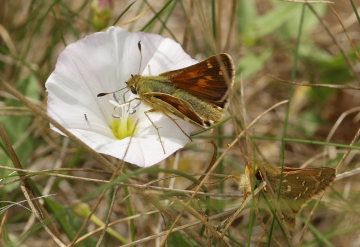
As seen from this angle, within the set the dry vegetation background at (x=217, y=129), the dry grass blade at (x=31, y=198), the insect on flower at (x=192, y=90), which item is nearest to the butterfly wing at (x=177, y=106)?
the insect on flower at (x=192, y=90)

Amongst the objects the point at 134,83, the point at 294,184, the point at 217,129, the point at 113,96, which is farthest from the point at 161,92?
the point at 217,129

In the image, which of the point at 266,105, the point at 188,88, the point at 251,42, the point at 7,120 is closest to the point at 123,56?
the point at 188,88

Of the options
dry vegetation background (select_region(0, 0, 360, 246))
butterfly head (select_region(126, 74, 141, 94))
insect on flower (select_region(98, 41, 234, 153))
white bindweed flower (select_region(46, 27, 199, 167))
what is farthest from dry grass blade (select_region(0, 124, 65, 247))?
butterfly head (select_region(126, 74, 141, 94))

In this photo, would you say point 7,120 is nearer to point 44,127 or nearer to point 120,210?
point 44,127

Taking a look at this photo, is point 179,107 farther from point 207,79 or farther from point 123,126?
point 123,126

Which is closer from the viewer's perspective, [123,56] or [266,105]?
[123,56]

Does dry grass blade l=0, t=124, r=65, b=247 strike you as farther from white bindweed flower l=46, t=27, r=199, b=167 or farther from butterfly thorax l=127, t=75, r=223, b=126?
butterfly thorax l=127, t=75, r=223, b=126
